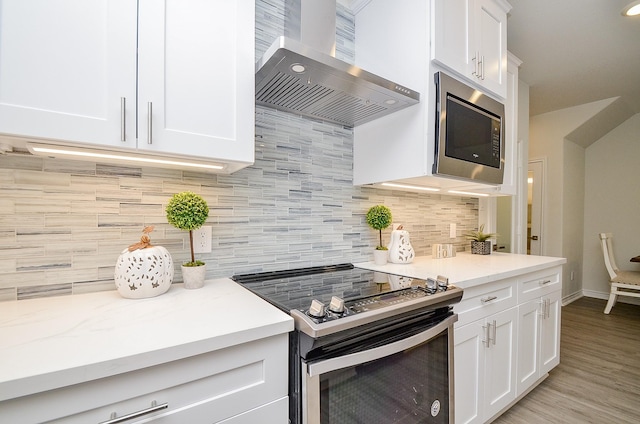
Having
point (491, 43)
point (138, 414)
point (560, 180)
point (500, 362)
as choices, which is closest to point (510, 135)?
point (491, 43)

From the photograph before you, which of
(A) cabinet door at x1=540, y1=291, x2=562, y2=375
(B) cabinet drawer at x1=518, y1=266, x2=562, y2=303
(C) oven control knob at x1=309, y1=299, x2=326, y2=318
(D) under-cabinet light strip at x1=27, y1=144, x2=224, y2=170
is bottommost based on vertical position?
(A) cabinet door at x1=540, y1=291, x2=562, y2=375

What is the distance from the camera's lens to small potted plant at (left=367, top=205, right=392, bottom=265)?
1.77 metres

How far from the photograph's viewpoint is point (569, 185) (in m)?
4.23

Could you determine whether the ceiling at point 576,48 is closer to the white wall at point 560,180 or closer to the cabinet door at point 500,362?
the white wall at point 560,180

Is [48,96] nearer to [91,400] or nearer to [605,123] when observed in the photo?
[91,400]

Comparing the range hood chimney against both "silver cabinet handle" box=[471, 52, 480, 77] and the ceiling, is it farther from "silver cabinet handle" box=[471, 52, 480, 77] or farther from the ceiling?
the ceiling

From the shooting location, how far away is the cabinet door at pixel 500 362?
1565mm

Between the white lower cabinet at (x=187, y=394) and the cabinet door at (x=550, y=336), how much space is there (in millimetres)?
2010

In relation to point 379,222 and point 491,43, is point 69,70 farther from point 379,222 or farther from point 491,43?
point 491,43

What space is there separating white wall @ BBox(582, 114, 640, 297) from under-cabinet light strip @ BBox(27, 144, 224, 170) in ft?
18.8

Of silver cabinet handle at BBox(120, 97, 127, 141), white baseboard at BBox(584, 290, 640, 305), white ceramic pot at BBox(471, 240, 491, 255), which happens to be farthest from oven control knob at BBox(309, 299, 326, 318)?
white baseboard at BBox(584, 290, 640, 305)

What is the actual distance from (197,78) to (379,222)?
1.23 metres

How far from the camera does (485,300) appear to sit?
1.52 m

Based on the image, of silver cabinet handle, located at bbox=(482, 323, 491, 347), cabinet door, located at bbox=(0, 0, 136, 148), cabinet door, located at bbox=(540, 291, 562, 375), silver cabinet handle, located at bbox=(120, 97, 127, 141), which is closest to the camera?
cabinet door, located at bbox=(0, 0, 136, 148)
